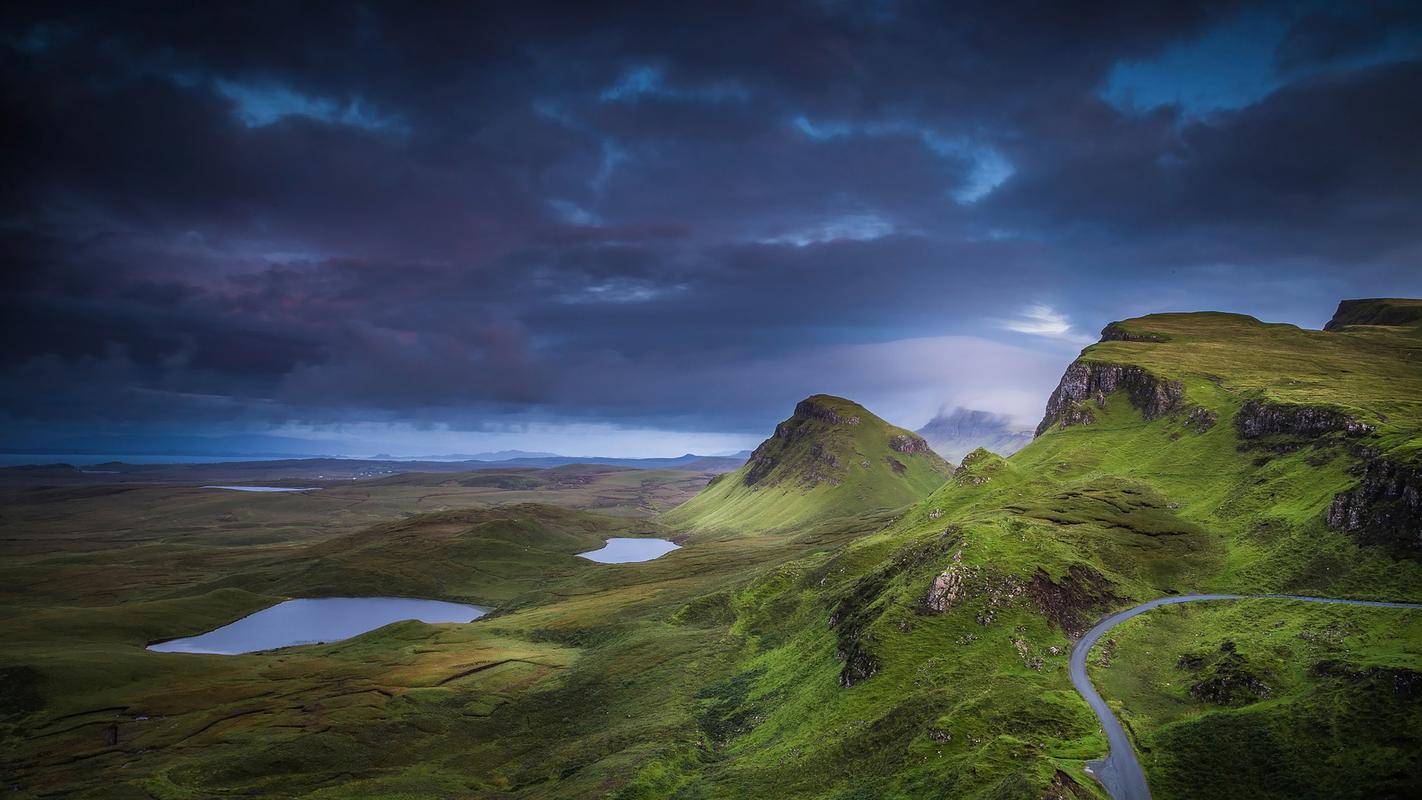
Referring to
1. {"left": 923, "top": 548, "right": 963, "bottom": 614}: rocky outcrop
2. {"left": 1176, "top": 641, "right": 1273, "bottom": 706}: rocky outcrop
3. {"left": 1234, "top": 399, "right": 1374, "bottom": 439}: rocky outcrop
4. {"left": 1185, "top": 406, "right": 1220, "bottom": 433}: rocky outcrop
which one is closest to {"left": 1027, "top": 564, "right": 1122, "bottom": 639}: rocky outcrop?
{"left": 923, "top": 548, "right": 963, "bottom": 614}: rocky outcrop

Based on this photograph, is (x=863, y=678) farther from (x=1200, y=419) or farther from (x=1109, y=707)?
(x=1200, y=419)

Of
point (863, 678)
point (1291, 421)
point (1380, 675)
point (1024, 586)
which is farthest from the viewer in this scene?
point (1291, 421)

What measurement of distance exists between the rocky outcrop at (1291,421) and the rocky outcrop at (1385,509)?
30.4m

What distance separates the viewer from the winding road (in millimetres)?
60656

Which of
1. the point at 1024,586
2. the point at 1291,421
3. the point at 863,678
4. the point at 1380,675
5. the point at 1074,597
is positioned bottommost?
the point at 863,678

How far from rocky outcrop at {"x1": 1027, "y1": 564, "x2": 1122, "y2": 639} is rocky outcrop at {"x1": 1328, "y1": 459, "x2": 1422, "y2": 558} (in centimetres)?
3834

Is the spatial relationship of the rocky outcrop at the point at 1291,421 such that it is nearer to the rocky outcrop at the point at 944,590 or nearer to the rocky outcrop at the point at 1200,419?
the rocky outcrop at the point at 1200,419

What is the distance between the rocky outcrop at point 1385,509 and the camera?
97.8 metres

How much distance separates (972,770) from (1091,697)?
77.4ft

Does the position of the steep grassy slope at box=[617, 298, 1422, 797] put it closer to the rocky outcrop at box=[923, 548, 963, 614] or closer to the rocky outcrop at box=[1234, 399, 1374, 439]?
the rocky outcrop at box=[923, 548, 963, 614]

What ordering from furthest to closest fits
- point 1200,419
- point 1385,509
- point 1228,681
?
point 1200,419 → point 1385,509 → point 1228,681

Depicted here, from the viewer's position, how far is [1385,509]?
104125 mm

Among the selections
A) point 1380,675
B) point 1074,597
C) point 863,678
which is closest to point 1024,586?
point 1074,597

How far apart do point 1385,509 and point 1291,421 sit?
187 feet
